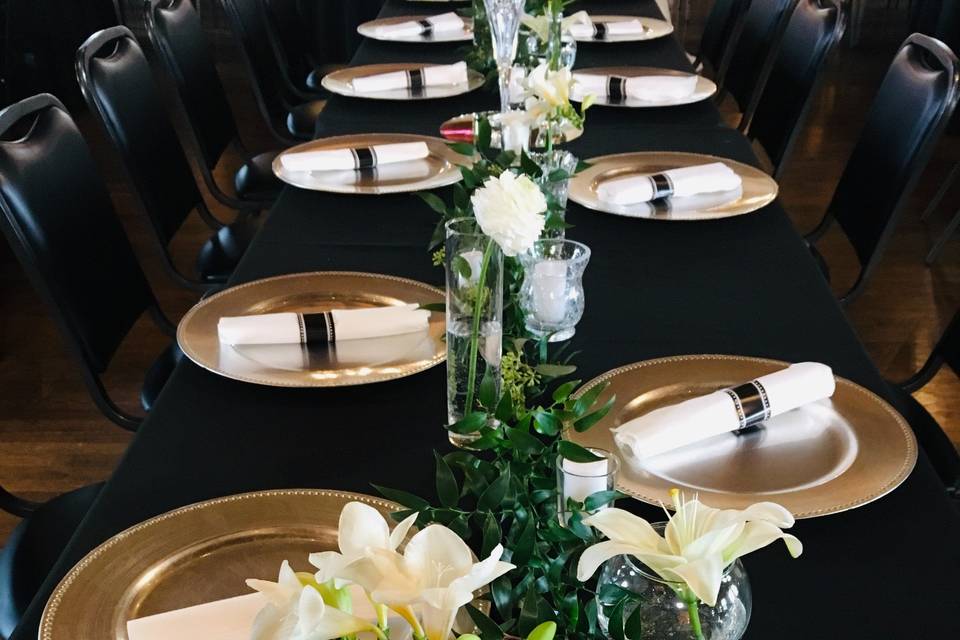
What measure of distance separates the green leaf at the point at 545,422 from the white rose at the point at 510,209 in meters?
0.16

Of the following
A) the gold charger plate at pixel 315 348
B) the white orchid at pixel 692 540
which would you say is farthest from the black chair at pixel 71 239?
the white orchid at pixel 692 540

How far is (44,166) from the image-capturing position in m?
1.65

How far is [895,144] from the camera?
2.03 metres

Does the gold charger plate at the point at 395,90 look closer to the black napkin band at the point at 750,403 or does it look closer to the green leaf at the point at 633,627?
the black napkin band at the point at 750,403

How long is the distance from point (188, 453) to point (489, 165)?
0.57 metres

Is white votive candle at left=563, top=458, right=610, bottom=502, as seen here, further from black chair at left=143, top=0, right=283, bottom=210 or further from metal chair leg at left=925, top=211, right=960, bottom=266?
metal chair leg at left=925, top=211, right=960, bottom=266

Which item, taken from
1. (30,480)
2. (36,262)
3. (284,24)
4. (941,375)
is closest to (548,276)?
(36,262)

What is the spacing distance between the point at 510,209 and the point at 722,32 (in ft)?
9.28

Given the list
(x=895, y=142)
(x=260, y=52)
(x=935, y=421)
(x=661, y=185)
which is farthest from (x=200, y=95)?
(x=935, y=421)

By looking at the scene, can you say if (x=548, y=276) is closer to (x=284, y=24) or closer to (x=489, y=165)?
(x=489, y=165)

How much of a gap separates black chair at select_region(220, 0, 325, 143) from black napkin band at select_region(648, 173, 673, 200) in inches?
61.3

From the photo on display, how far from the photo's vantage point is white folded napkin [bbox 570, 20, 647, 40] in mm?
2947

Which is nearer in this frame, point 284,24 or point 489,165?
point 489,165

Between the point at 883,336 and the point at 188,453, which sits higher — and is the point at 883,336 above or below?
below
